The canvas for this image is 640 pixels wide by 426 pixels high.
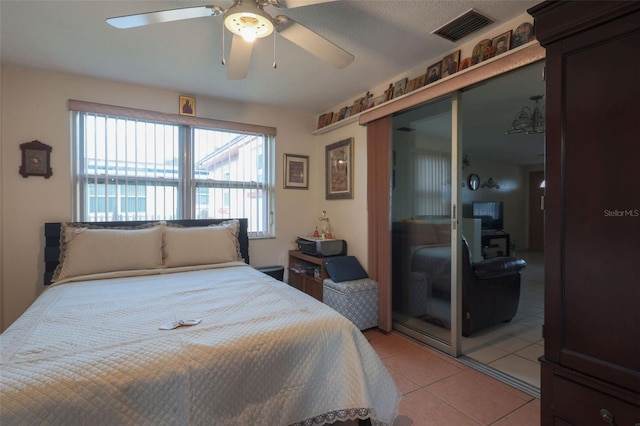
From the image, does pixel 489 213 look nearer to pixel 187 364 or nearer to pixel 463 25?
pixel 463 25

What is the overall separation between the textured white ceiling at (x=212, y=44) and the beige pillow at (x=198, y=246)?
1.43m

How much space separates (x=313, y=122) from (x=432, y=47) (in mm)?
1916

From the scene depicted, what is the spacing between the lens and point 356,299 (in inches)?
111

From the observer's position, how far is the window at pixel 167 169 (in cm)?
287

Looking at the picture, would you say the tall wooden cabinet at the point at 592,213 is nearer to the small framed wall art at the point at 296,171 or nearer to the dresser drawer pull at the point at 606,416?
the dresser drawer pull at the point at 606,416

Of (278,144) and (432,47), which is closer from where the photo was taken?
(432,47)

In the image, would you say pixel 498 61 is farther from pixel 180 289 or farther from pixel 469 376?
pixel 180 289

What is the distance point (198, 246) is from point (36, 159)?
A: 159cm

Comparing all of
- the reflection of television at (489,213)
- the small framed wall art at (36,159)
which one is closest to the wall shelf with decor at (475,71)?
the small framed wall art at (36,159)

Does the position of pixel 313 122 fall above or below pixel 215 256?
above

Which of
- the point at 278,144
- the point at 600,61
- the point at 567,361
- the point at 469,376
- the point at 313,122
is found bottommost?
the point at 469,376

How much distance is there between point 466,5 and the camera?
1.80 m

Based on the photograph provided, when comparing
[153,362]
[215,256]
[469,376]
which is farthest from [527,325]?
[153,362]

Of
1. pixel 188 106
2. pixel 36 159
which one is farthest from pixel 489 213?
pixel 36 159
